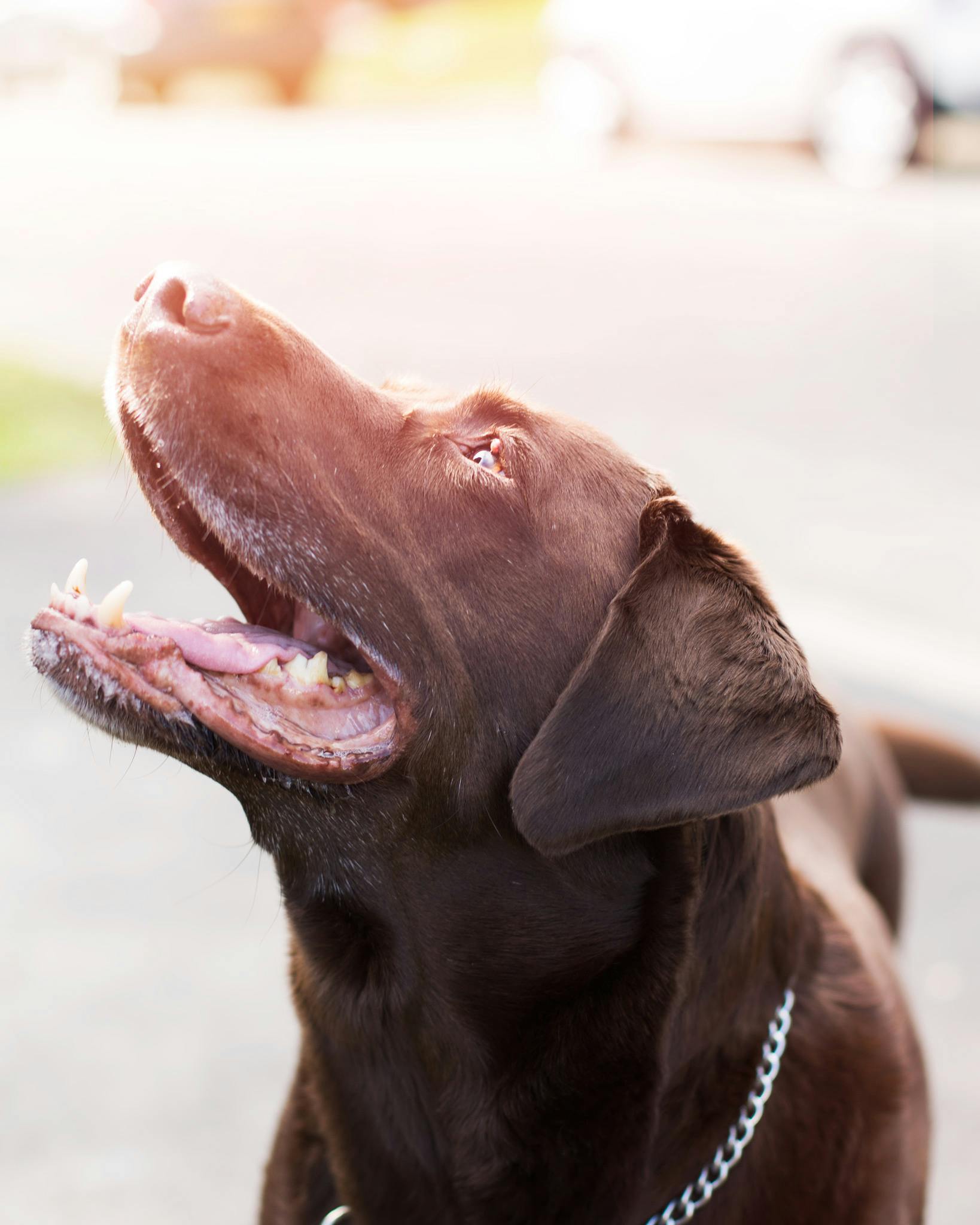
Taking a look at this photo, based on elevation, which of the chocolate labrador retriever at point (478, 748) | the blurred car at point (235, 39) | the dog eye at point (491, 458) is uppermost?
the blurred car at point (235, 39)

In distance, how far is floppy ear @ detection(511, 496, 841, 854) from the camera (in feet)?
6.91

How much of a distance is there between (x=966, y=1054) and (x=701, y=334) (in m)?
6.45

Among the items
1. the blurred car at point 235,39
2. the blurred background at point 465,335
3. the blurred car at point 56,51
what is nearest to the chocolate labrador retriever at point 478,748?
the blurred background at point 465,335

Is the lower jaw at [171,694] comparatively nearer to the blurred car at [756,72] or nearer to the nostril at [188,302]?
the nostril at [188,302]

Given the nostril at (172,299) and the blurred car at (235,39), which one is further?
the blurred car at (235,39)

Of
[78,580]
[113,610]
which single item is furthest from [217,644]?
[78,580]

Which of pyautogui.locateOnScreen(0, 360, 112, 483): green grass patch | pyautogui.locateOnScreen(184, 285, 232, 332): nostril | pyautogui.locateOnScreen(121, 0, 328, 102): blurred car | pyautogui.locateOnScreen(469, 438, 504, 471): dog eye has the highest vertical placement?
pyautogui.locateOnScreen(121, 0, 328, 102): blurred car

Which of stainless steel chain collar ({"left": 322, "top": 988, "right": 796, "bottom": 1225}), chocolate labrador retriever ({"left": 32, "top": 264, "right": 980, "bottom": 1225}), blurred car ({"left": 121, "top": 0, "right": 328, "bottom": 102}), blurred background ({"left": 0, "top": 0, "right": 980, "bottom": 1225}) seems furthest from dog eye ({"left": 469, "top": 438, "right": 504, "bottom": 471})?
blurred car ({"left": 121, "top": 0, "right": 328, "bottom": 102})

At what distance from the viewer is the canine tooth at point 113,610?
2246mm

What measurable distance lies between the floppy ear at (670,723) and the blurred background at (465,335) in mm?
580

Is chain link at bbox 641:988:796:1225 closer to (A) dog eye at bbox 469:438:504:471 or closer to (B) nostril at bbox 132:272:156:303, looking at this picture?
(A) dog eye at bbox 469:438:504:471

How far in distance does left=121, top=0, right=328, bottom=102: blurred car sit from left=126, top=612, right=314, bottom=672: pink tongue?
61.1 feet

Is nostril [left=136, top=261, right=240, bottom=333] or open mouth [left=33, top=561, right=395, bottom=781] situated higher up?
nostril [left=136, top=261, right=240, bottom=333]

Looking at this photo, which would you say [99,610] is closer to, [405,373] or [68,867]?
[405,373]
